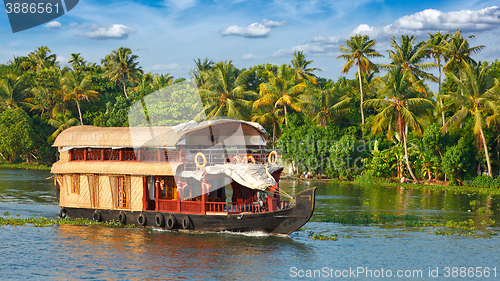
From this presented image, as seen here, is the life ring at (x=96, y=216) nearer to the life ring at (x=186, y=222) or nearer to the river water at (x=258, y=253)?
the river water at (x=258, y=253)

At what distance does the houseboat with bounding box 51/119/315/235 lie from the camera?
19031mm

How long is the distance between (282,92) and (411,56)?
1207 cm

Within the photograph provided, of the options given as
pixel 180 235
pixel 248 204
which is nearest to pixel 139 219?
pixel 180 235

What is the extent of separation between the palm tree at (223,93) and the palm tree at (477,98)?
1898cm

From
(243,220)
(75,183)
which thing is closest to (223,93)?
(75,183)

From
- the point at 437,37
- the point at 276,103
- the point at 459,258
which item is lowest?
the point at 459,258

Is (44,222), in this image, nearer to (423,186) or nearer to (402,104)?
(423,186)

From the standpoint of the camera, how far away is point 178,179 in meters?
19.9

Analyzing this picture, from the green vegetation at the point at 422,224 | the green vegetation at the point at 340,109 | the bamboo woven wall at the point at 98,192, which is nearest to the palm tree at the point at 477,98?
the green vegetation at the point at 340,109

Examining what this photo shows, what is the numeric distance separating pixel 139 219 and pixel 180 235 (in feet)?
7.38

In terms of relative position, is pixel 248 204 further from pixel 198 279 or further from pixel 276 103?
pixel 276 103

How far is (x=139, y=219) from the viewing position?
2089 cm

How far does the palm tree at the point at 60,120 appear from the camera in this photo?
5559 centimetres

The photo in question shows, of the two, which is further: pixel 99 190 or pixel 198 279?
pixel 99 190
